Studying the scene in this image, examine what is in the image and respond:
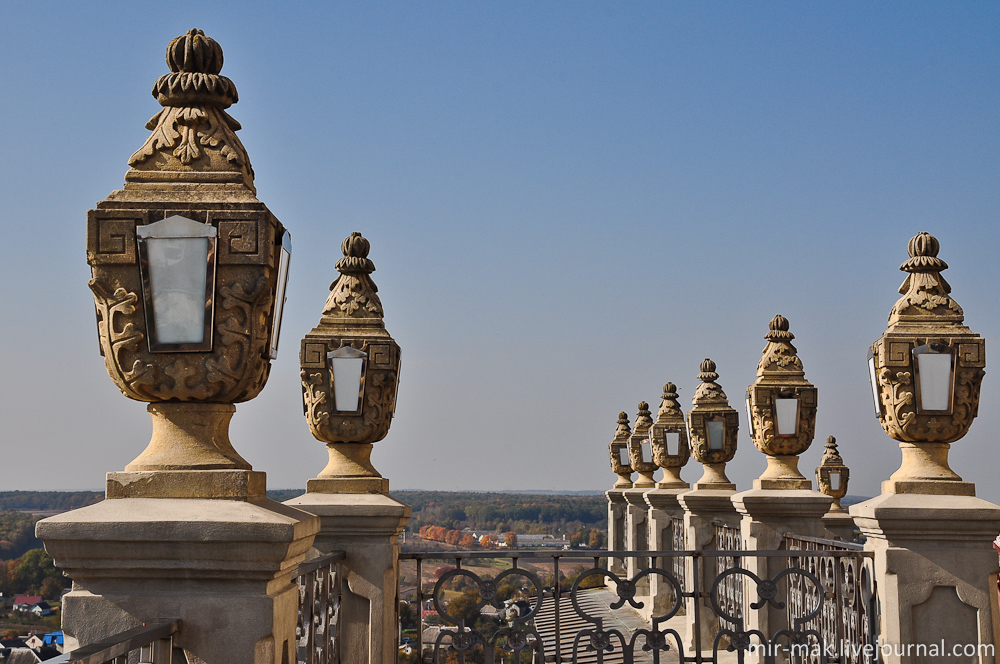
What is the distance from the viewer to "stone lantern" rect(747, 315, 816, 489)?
33.1 ft

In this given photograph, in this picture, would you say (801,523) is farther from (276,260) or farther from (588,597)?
(588,597)

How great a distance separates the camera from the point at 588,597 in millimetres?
21312

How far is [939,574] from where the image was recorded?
22.4 ft

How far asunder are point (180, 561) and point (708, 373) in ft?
34.7

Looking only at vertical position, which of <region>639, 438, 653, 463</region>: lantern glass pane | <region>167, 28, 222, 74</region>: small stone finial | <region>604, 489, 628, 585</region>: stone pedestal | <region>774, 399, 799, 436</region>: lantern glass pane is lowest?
<region>604, 489, 628, 585</region>: stone pedestal

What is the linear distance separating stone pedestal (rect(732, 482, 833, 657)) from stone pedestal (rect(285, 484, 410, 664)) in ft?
14.8

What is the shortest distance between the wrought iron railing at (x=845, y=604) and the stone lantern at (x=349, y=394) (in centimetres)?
342

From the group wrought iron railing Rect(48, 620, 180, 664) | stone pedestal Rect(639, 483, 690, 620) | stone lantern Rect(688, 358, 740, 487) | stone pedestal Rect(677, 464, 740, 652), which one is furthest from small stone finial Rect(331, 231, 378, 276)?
stone pedestal Rect(639, 483, 690, 620)

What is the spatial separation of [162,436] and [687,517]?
36.1ft

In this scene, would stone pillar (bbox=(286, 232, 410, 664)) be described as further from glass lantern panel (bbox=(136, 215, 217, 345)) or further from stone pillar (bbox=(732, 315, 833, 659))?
stone pillar (bbox=(732, 315, 833, 659))

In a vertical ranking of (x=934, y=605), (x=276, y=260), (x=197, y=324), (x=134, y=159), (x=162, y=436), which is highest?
(x=134, y=159)

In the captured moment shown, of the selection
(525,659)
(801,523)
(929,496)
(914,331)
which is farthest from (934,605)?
(525,659)

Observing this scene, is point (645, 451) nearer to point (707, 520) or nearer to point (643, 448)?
point (643, 448)

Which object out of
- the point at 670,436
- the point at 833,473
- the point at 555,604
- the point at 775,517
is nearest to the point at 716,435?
the point at 670,436
